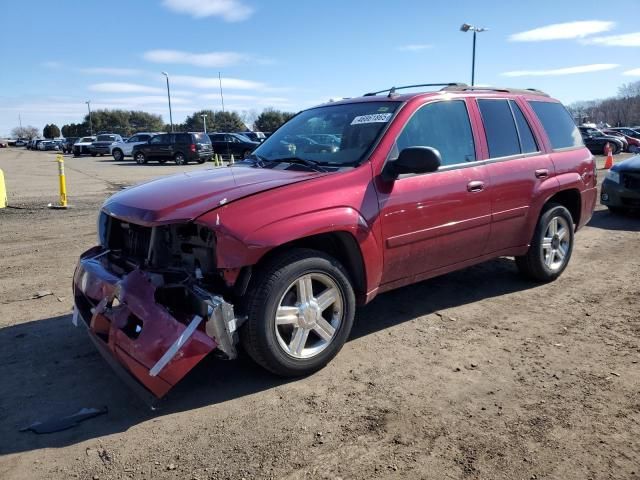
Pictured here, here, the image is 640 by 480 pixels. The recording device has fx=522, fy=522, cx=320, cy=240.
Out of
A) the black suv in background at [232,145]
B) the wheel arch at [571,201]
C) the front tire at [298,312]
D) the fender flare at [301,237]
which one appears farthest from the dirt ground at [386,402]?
the black suv in background at [232,145]

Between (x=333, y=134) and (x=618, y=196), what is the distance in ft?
22.9

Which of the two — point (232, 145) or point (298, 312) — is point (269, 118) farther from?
point (298, 312)

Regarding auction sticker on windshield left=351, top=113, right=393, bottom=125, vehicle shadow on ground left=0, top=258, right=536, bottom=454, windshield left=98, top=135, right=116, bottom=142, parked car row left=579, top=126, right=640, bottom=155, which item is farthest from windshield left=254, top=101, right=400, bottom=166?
windshield left=98, top=135, right=116, bottom=142

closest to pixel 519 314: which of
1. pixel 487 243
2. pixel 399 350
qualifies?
pixel 487 243

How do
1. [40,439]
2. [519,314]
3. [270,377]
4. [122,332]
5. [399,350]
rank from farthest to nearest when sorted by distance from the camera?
[519,314], [399,350], [270,377], [122,332], [40,439]

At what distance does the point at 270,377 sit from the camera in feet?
11.8

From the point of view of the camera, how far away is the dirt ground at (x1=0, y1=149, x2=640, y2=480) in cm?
267

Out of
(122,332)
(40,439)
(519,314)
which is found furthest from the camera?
(519,314)

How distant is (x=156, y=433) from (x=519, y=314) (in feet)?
10.6

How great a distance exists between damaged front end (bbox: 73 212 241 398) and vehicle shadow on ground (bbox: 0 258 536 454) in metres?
0.30

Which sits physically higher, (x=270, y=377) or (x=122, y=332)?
(x=122, y=332)

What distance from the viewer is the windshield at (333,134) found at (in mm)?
4078

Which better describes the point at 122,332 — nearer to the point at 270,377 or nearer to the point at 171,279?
the point at 171,279

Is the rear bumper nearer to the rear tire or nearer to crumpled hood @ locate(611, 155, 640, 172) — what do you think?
crumpled hood @ locate(611, 155, 640, 172)
